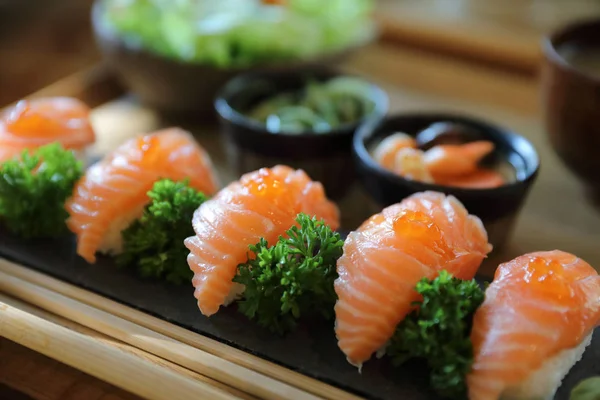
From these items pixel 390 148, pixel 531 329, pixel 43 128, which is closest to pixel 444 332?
pixel 531 329

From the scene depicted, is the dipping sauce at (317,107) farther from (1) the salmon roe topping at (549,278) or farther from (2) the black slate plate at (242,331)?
(1) the salmon roe topping at (549,278)

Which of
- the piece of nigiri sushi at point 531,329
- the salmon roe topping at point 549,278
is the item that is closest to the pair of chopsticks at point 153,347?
the piece of nigiri sushi at point 531,329

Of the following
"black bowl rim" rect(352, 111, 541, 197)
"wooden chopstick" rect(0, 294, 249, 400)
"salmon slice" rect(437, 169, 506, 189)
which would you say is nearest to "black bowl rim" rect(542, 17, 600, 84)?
"black bowl rim" rect(352, 111, 541, 197)

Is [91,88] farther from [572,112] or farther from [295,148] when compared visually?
[572,112]

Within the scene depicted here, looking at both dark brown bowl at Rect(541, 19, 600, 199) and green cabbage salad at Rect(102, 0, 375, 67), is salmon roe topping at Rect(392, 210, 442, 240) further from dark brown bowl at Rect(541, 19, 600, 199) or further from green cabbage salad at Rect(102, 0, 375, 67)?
green cabbage salad at Rect(102, 0, 375, 67)

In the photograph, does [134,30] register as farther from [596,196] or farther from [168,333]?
[596,196]
